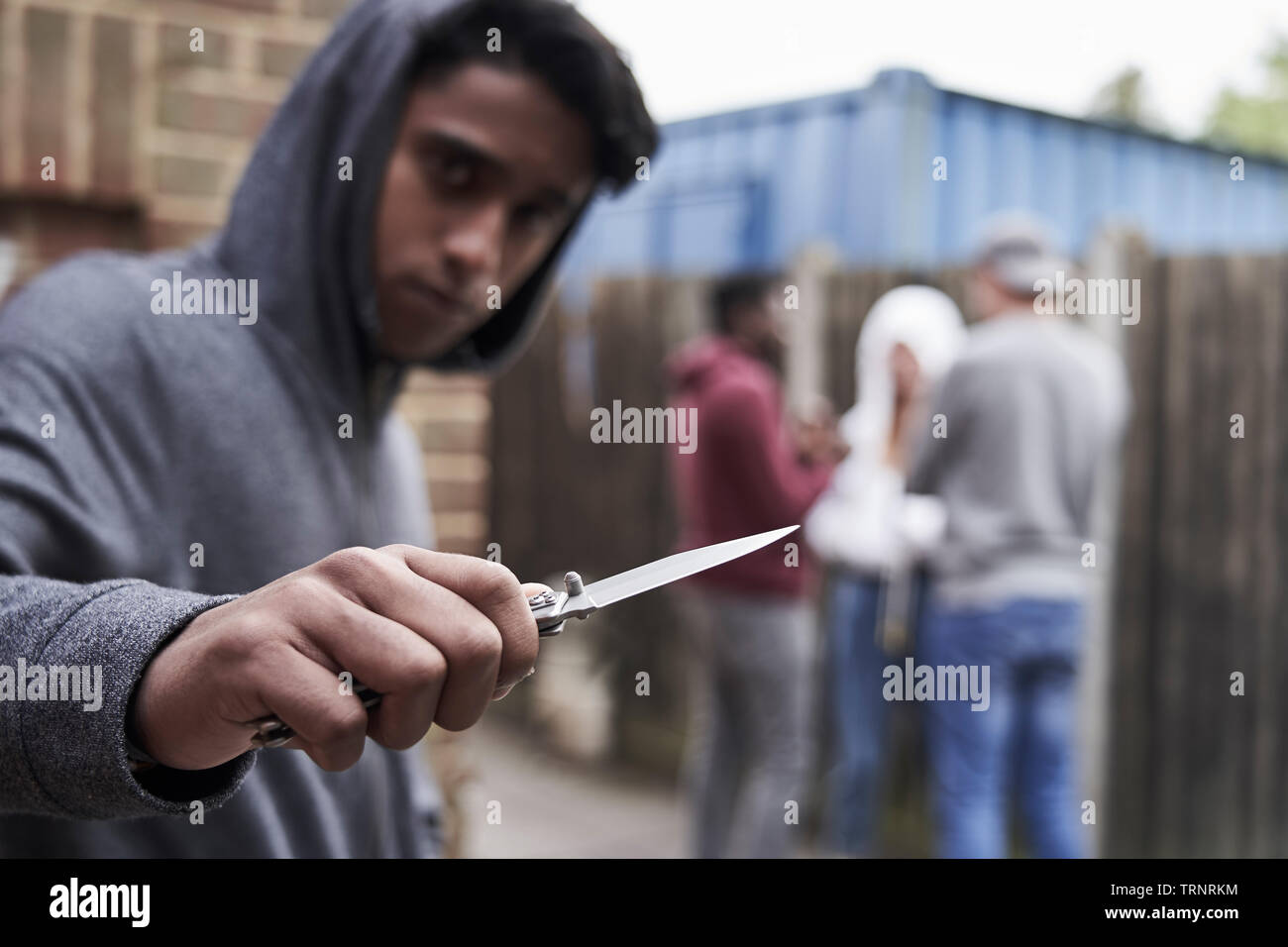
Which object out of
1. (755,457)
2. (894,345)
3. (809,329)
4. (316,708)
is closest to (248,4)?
(316,708)

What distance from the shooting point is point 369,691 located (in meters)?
0.66

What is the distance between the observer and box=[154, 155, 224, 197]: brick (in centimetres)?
188

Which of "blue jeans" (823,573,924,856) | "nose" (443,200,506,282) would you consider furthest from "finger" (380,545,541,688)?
"blue jeans" (823,573,924,856)

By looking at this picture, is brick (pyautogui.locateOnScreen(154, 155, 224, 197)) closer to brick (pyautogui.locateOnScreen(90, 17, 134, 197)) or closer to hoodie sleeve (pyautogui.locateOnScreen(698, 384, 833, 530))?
brick (pyautogui.locateOnScreen(90, 17, 134, 197))

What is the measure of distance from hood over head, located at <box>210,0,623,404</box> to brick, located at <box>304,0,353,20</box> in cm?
64

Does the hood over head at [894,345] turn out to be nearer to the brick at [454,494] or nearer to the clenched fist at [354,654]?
the brick at [454,494]

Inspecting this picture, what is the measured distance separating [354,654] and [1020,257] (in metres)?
3.07

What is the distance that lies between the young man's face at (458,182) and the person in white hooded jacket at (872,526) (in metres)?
2.79

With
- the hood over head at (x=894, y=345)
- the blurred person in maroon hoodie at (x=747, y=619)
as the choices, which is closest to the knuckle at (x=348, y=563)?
the blurred person in maroon hoodie at (x=747, y=619)

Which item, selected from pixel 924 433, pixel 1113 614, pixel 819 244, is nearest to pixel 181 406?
pixel 924 433

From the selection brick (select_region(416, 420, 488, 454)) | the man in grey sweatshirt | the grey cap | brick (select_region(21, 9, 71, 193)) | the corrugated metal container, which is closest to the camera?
brick (select_region(21, 9, 71, 193))

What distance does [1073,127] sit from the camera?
4.48 m
